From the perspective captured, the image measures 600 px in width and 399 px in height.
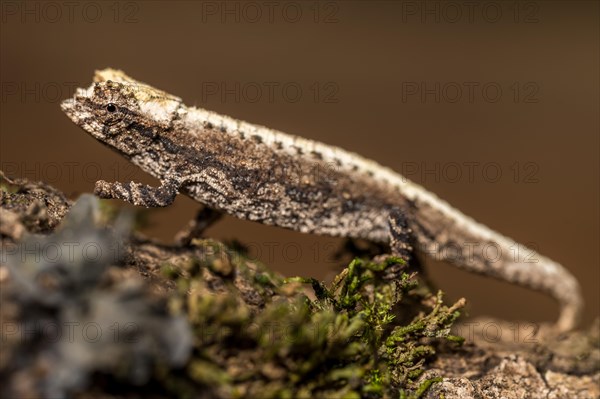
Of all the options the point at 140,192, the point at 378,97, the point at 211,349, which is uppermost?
the point at 378,97

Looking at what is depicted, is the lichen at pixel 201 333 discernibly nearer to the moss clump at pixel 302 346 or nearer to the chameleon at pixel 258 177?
the moss clump at pixel 302 346

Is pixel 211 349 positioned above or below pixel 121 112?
below

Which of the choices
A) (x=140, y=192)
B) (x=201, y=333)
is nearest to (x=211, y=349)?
(x=201, y=333)

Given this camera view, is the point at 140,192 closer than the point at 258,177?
Yes

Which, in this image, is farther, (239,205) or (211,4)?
(211,4)

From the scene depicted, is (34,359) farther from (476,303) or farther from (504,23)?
(504,23)

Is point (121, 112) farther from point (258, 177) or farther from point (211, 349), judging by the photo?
point (211, 349)

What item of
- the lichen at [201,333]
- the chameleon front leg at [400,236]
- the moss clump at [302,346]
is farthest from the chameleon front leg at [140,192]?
the chameleon front leg at [400,236]

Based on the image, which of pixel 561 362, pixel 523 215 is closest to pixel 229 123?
pixel 561 362
